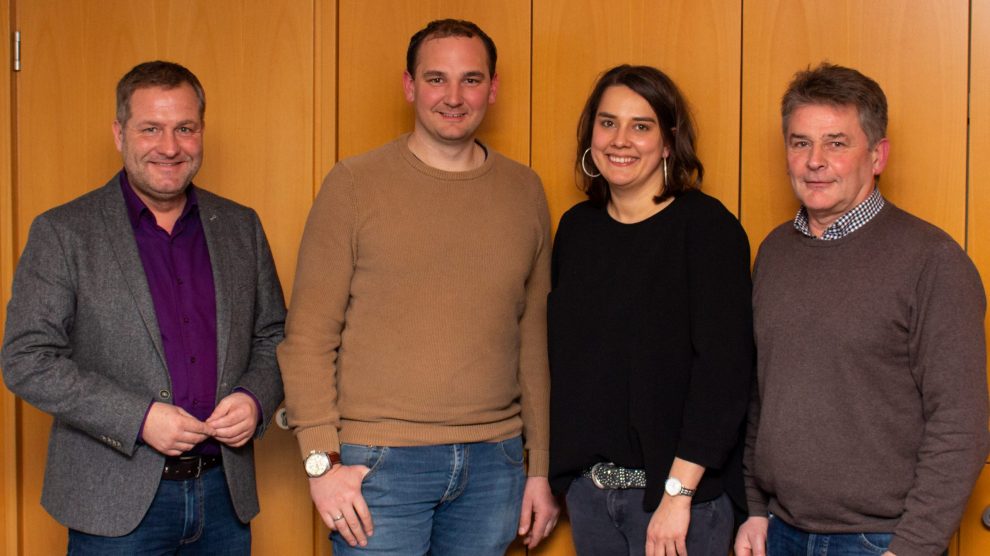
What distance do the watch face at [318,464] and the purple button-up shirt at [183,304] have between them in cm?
22

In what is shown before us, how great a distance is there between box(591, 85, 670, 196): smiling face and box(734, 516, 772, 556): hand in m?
0.79

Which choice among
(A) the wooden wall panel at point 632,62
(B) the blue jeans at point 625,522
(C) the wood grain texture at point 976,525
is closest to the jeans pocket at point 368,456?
(B) the blue jeans at point 625,522

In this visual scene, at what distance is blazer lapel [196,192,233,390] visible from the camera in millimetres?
2104

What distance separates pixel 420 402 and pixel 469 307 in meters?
0.25

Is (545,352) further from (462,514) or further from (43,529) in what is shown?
(43,529)

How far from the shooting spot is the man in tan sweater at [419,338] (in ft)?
6.87

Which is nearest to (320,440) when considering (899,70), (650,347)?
(650,347)

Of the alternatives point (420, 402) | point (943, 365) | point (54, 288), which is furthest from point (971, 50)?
point (54, 288)

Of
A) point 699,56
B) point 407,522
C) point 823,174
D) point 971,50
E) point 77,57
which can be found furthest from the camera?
point 77,57

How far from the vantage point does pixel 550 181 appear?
2688mm

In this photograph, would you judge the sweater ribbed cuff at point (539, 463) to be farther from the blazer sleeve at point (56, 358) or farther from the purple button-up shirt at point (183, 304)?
the blazer sleeve at point (56, 358)

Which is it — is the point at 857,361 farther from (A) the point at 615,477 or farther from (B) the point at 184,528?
(B) the point at 184,528

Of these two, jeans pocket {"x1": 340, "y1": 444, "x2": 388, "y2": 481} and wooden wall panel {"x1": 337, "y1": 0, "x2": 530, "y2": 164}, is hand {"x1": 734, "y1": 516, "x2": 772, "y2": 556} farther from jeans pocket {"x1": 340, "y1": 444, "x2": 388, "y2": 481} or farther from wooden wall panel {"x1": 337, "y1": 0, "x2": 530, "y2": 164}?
wooden wall panel {"x1": 337, "y1": 0, "x2": 530, "y2": 164}

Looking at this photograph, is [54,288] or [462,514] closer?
[54,288]
